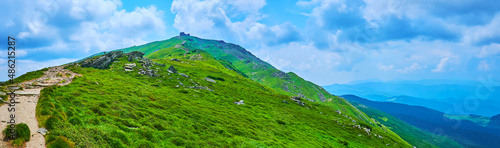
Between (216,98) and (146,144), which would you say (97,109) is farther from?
(216,98)

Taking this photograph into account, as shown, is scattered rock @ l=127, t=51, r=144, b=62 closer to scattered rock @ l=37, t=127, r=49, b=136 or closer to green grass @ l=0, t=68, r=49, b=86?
green grass @ l=0, t=68, r=49, b=86

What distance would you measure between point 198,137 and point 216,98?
134 ft

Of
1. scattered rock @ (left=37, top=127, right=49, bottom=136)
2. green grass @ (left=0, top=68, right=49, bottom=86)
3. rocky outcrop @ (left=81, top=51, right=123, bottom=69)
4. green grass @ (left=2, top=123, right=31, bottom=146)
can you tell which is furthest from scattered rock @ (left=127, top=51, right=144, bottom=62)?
green grass @ (left=2, top=123, right=31, bottom=146)

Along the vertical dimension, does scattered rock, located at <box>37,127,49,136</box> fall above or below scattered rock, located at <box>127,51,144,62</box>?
below

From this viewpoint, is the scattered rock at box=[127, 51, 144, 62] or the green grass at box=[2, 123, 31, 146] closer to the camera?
the green grass at box=[2, 123, 31, 146]

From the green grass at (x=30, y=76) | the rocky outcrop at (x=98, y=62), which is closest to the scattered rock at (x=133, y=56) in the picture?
the rocky outcrop at (x=98, y=62)

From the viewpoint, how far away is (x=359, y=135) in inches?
3282

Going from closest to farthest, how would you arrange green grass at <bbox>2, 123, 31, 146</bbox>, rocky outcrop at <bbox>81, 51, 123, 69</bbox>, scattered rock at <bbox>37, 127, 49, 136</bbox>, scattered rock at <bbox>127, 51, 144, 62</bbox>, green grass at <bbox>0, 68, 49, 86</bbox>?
green grass at <bbox>2, 123, 31, 146</bbox> → scattered rock at <bbox>37, 127, 49, 136</bbox> → green grass at <bbox>0, 68, 49, 86</bbox> → rocky outcrop at <bbox>81, 51, 123, 69</bbox> → scattered rock at <bbox>127, 51, 144, 62</bbox>

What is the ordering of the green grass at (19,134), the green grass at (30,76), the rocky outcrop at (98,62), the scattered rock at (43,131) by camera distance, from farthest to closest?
1. the rocky outcrop at (98,62)
2. the green grass at (30,76)
3. the scattered rock at (43,131)
4. the green grass at (19,134)

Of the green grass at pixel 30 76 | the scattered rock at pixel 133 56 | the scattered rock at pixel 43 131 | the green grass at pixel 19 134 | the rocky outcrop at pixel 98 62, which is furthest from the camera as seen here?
the scattered rock at pixel 133 56

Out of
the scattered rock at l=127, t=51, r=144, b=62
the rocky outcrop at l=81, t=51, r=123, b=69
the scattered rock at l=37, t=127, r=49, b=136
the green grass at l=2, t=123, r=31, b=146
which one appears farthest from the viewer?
the scattered rock at l=127, t=51, r=144, b=62

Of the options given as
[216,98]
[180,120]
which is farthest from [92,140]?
[216,98]

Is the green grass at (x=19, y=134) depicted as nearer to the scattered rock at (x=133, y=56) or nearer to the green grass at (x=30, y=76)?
the green grass at (x=30, y=76)

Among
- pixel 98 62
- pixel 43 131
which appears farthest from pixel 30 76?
pixel 43 131
